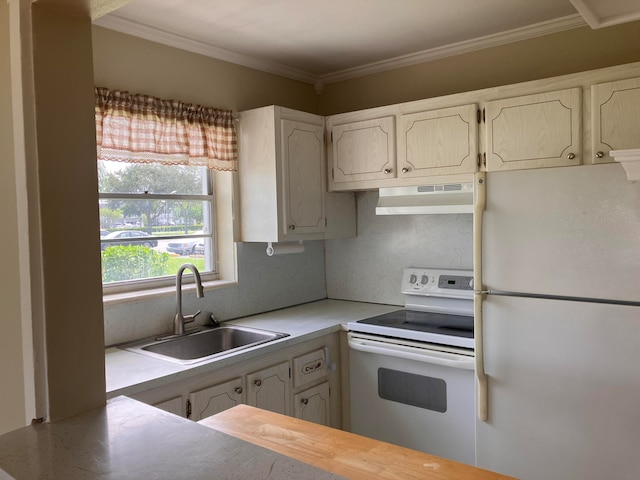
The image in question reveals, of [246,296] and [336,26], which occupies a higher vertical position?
[336,26]

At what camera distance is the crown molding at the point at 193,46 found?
241cm

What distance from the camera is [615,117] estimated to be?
2.19m

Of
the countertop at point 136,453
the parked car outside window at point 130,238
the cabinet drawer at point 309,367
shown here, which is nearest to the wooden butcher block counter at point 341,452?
the countertop at point 136,453

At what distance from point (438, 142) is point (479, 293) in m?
0.92

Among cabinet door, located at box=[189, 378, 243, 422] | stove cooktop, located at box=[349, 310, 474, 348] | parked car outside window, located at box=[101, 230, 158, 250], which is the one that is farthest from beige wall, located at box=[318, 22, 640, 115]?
cabinet door, located at box=[189, 378, 243, 422]

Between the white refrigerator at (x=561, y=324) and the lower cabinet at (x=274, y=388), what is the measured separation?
876 mm

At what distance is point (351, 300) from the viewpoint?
11.7 feet

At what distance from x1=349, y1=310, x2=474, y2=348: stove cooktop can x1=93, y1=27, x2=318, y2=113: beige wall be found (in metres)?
1.47

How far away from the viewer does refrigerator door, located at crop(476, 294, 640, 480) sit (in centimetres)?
187

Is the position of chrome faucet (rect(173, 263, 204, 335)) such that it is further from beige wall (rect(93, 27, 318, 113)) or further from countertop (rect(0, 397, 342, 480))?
countertop (rect(0, 397, 342, 480))

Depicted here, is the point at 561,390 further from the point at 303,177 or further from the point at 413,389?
the point at 303,177

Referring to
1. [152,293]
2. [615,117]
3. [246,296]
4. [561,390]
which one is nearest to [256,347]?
[152,293]

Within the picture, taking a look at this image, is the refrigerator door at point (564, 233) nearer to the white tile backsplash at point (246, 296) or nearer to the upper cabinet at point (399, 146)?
the upper cabinet at point (399, 146)

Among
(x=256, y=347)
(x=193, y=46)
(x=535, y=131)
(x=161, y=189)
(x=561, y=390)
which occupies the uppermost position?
(x=193, y=46)
